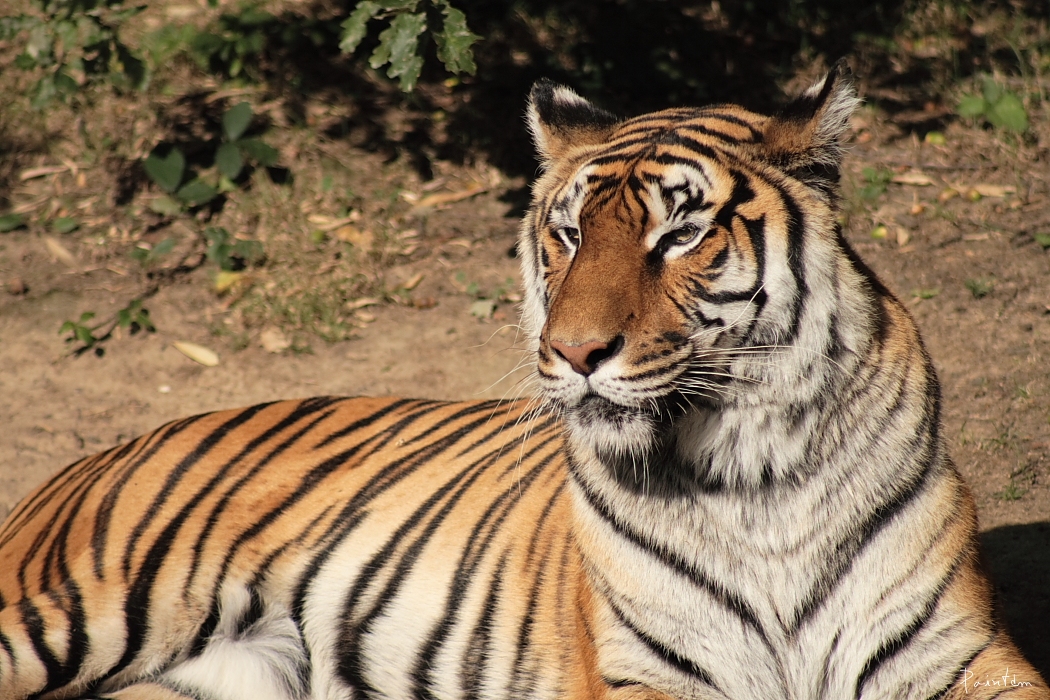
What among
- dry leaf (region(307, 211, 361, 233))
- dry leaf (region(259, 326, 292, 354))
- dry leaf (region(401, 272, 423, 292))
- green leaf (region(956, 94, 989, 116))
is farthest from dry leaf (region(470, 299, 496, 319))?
green leaf (region(956, 94, 989, 116))

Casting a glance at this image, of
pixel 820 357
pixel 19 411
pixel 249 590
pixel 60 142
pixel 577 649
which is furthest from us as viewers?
pixel 60 142

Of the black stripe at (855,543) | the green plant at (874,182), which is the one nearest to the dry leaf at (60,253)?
the green plant at (874,182)

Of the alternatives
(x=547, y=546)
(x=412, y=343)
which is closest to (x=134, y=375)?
(x=412, y=343)

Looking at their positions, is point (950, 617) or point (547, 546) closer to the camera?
point (950, 617)

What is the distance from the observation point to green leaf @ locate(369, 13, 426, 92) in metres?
3.85

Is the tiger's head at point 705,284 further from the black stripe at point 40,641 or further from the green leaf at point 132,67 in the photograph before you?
the green leaf at point 132,67

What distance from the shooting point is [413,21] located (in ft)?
12.6

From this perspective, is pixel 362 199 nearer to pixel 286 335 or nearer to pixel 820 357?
pixel 286 335

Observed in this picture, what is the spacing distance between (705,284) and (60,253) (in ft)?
13.2

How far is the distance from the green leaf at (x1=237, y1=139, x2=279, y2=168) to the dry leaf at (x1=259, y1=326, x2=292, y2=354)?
1.02 metres

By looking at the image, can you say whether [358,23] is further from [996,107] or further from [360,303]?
[996,107]

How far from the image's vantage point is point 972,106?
505 cm

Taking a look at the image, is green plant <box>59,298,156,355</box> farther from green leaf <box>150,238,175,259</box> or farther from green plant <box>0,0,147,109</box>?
green plant <box>0,0,147,109</box>

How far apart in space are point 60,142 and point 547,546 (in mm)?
4264
